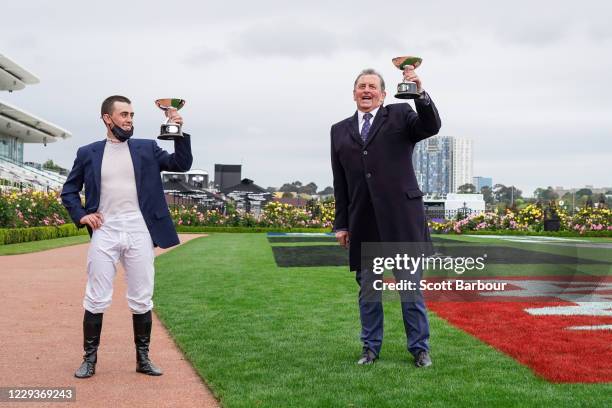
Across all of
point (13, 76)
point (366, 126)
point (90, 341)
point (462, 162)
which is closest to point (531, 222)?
point (366, 126)

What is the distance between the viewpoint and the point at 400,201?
4535 millimetres

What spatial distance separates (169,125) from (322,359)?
2036 millimetres

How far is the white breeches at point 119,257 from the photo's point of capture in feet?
14.4

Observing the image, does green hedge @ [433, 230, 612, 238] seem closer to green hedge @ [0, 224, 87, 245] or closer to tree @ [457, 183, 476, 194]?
green hedge @ [0, 224, 87, 245]

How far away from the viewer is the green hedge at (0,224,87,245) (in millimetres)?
19703

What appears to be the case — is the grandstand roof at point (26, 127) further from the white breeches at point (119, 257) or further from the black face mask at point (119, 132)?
the white breeches at point (119, 257)

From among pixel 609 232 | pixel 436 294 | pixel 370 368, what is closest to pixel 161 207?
pixel 370 368

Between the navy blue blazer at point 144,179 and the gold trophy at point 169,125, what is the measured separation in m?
0.09

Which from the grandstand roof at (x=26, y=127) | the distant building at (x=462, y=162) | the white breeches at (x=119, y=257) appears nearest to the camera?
the white breeches at (x=119, y=257)

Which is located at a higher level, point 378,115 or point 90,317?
point 378,115

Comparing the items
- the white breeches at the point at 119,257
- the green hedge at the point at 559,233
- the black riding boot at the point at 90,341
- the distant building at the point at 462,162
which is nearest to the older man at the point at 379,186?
the white breeches at the point at 119,257

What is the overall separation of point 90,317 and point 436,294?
507 centimetres

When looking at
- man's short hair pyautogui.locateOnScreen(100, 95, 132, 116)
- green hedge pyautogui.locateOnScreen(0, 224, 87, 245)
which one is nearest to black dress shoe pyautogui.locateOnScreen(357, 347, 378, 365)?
man's short hair pyautogui.locateOnScreen(100, 95, 132, 116)

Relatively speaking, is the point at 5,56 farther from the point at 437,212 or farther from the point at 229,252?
the point at 229,252
